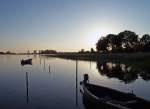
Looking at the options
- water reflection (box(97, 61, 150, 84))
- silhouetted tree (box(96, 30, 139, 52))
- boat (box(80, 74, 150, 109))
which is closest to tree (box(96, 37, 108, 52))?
silhouetted tree (box(96, 30, 139, 52))

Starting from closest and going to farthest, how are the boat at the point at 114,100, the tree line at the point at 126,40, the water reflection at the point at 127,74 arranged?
the boat at the point at 114,100 → the water reflection at the point at 127,74 → the tree line at the point at 126,40

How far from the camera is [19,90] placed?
41656 mm

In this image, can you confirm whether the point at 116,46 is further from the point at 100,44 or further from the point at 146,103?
the point at 146,103

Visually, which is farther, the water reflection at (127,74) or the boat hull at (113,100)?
the water reflection at (127,74)

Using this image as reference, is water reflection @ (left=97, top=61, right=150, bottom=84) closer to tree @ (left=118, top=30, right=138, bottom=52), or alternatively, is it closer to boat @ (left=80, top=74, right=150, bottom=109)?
boat @ (left=80, top=74, right=150, bottom=109)

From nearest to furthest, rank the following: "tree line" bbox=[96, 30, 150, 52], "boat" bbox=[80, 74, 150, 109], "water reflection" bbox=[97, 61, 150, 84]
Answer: "boat" bbox=[80, 74, 150, 109] < "water reflection" bbox=[97, 61, 150, 84] < "tree line" bbox=[96, 30, 150, 52]

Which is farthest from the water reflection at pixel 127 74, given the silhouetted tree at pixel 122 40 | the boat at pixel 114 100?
the silhouetted tree at pixel 122 40

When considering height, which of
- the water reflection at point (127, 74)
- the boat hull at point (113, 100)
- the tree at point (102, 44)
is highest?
the tree at point (102, 44)

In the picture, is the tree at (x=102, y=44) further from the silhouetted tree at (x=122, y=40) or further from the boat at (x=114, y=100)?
the boat at (x=114, y=100)

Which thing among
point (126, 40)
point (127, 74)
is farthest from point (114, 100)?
point (126, 40)

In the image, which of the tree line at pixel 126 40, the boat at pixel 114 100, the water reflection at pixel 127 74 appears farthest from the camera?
the tree line at pixel 126 40

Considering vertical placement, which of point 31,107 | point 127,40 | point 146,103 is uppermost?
point 127,40

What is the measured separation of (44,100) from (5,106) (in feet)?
18.0

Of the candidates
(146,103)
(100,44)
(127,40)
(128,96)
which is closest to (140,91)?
(128,96)
